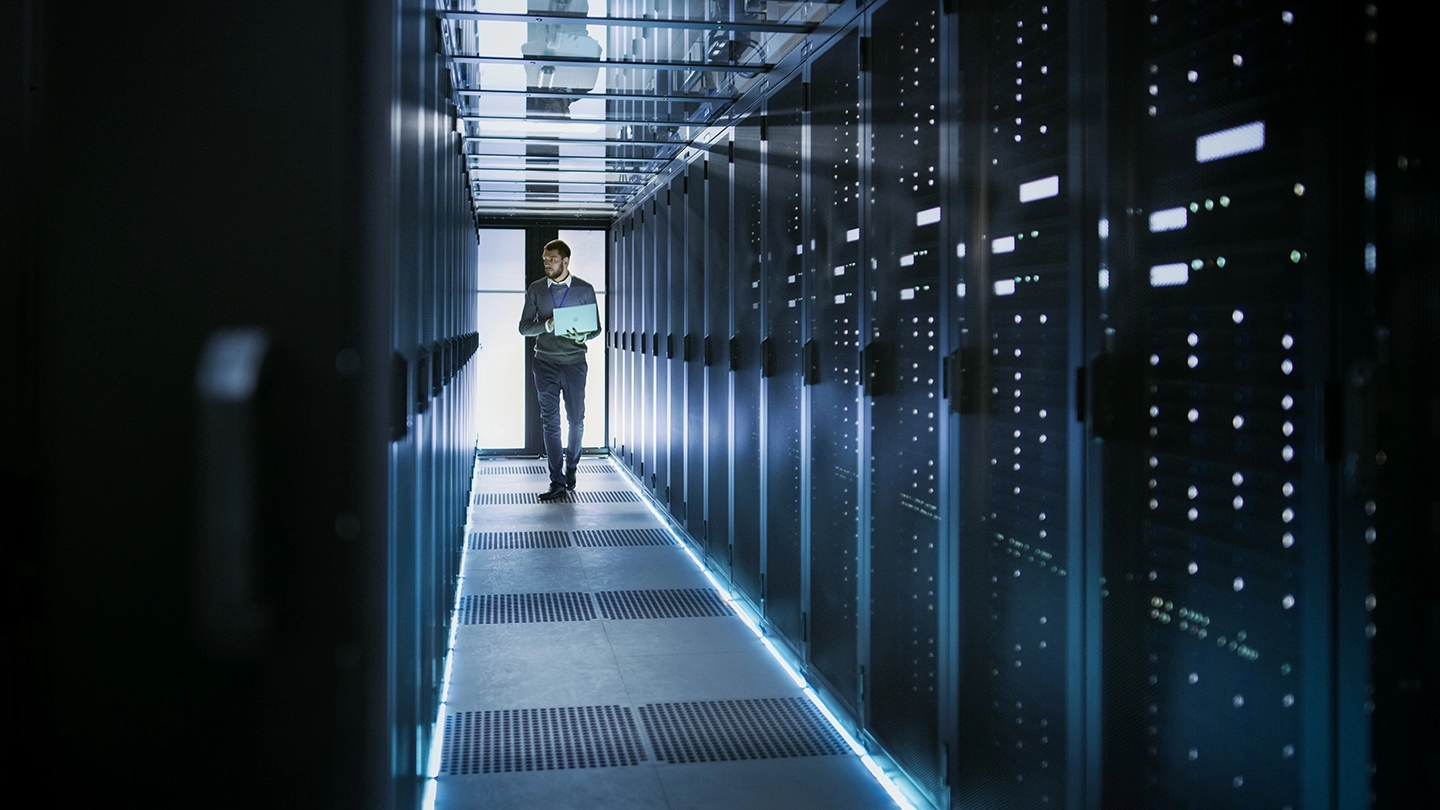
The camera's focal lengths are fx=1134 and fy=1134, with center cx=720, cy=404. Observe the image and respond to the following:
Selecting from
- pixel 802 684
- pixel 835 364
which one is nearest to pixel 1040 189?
pixel 835 364

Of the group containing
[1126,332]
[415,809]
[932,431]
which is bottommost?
[415,809]

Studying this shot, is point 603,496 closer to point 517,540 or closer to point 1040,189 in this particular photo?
point 517,540

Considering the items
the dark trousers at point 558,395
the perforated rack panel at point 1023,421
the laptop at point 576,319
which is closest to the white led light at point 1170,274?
the perforated rack panel at point 1023,421

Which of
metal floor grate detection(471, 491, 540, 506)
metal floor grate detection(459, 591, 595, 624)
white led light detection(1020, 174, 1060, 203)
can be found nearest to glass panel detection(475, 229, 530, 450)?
metal floor grate detection(471, 491, 540, 506)

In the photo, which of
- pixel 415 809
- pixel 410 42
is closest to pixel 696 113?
pixel 410 42

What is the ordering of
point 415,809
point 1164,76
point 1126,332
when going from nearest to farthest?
point 1164,76 → point 1126,332 → point 415,809

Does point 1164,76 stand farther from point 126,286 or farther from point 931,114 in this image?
point 126,286

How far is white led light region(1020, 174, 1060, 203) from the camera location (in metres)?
2.27

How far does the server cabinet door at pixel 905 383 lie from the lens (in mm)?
2982

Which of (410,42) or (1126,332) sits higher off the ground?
(410,42)

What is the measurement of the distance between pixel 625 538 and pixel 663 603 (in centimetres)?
174

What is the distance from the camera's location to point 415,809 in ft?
→ 8.48

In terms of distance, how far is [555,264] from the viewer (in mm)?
8680

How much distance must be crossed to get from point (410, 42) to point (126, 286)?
2.96 ft
